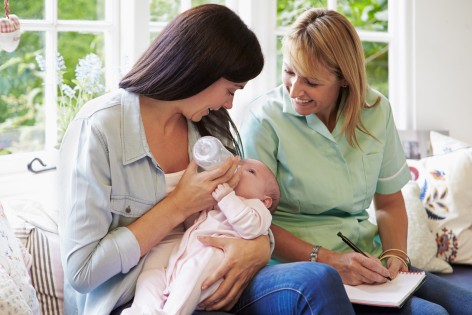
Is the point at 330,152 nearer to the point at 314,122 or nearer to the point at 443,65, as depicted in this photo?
the point at 314,122

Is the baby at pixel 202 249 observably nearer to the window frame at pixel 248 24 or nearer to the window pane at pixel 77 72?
the window frame at pixel 248 24

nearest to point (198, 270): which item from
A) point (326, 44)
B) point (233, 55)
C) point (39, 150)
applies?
point (233, 55)

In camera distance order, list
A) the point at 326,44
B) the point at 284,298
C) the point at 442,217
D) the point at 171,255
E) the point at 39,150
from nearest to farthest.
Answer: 1. the point at 284,298
2. the point at 171,255
3. the point at 326,44
4. the point at 39,150
5. the point at 442,217

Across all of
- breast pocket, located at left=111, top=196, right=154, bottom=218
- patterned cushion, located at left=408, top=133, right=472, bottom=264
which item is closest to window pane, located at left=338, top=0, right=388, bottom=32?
patterned cushion, located at left=408, top=133, right=472, bottom=264

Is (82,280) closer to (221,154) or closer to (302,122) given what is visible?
(221,154)

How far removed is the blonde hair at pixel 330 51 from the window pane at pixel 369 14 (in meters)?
1.47

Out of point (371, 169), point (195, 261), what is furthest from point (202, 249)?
point (371, 169)

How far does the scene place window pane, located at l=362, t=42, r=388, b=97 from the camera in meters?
3.75

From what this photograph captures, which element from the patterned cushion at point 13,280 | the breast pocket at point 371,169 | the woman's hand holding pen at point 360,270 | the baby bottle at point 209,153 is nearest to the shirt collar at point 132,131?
the baby bottle at point 209,153

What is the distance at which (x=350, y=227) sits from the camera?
234 centimetres

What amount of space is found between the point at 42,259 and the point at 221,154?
63 cm

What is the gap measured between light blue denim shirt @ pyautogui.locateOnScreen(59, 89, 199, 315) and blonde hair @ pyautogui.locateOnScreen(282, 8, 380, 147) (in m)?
0.53

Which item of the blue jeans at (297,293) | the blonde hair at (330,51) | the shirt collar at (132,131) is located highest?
the blonde hair at (330,51)

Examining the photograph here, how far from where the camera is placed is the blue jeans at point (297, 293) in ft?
5.79
